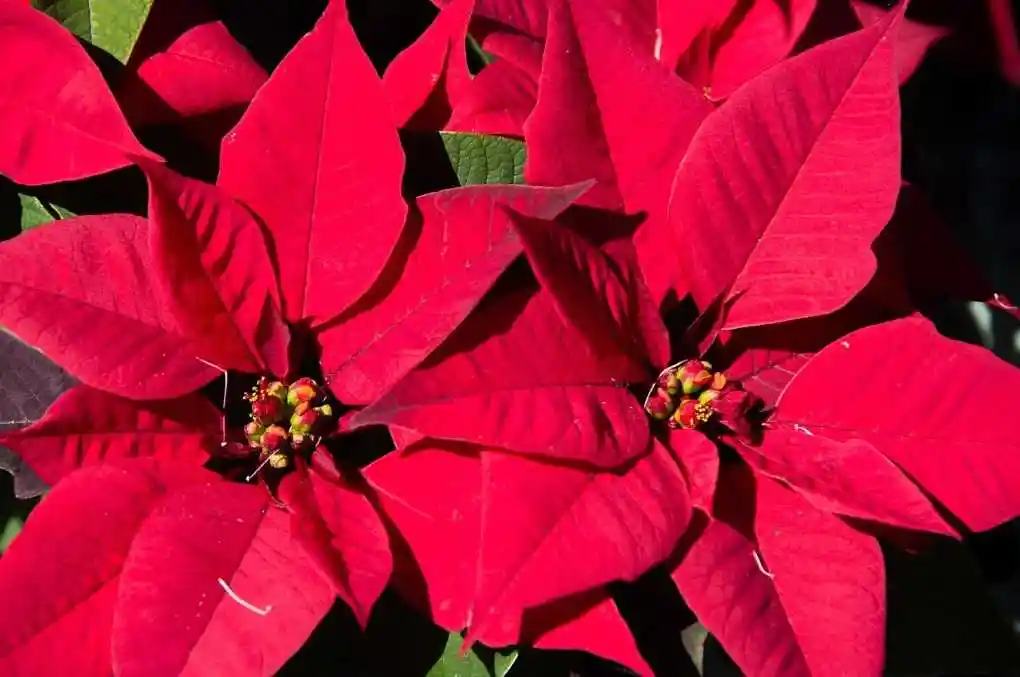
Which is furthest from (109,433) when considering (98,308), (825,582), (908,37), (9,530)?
(908,37)

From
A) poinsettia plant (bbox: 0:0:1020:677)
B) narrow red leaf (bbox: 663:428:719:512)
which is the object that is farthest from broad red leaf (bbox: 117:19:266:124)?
narrow red leaf (bbox: 663:428:719:512)

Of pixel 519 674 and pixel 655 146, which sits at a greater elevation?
pixel 655 146

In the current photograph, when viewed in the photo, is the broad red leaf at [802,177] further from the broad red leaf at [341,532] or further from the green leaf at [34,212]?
the green leaf at [34,212]

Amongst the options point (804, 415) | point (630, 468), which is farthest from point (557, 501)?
point (804, 415)

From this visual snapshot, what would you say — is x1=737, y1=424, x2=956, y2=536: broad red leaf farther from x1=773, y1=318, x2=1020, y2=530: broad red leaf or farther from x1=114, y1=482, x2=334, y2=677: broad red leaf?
x1=114, y1=482, x2=334, y2=677: broad red leaf

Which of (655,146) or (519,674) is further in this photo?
(519,674)

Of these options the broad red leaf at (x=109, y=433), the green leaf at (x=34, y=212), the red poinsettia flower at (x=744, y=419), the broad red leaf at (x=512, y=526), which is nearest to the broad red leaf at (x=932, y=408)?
the red poinsettia flower at (x=744, y=419)

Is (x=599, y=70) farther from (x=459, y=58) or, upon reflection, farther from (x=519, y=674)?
(x=519, y=674)
